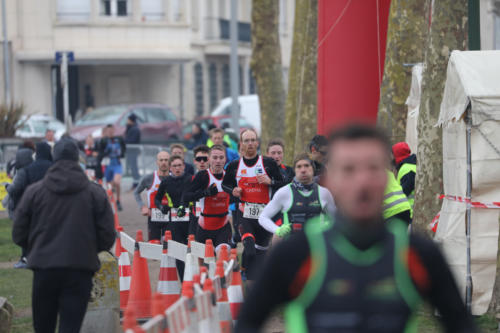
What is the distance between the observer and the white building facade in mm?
46812

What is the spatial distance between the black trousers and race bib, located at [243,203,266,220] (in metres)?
3.80

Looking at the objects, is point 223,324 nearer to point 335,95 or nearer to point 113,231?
point 113,231

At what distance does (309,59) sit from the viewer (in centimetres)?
2098

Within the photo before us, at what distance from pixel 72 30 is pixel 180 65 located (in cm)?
586

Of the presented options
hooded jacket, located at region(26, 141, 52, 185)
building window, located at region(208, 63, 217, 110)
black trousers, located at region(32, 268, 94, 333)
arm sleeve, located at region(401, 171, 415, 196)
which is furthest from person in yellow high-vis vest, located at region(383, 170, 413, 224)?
building window, located at region(208, 63, 217, 110)

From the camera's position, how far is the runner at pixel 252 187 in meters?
10.6

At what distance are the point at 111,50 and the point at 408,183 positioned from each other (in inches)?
1464

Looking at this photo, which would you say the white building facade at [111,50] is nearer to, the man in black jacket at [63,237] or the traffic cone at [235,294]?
the traffic cone at [235,294]

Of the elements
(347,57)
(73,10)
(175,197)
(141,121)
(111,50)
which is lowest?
(141,121)

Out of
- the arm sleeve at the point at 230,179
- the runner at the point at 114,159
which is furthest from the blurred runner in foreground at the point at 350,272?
the runner at the point at 114,159

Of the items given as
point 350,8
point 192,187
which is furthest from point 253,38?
point 192,187

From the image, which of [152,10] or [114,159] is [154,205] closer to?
[114,159]

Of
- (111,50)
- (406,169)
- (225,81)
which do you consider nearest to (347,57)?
(406,169)

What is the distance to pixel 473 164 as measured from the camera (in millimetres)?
9375
